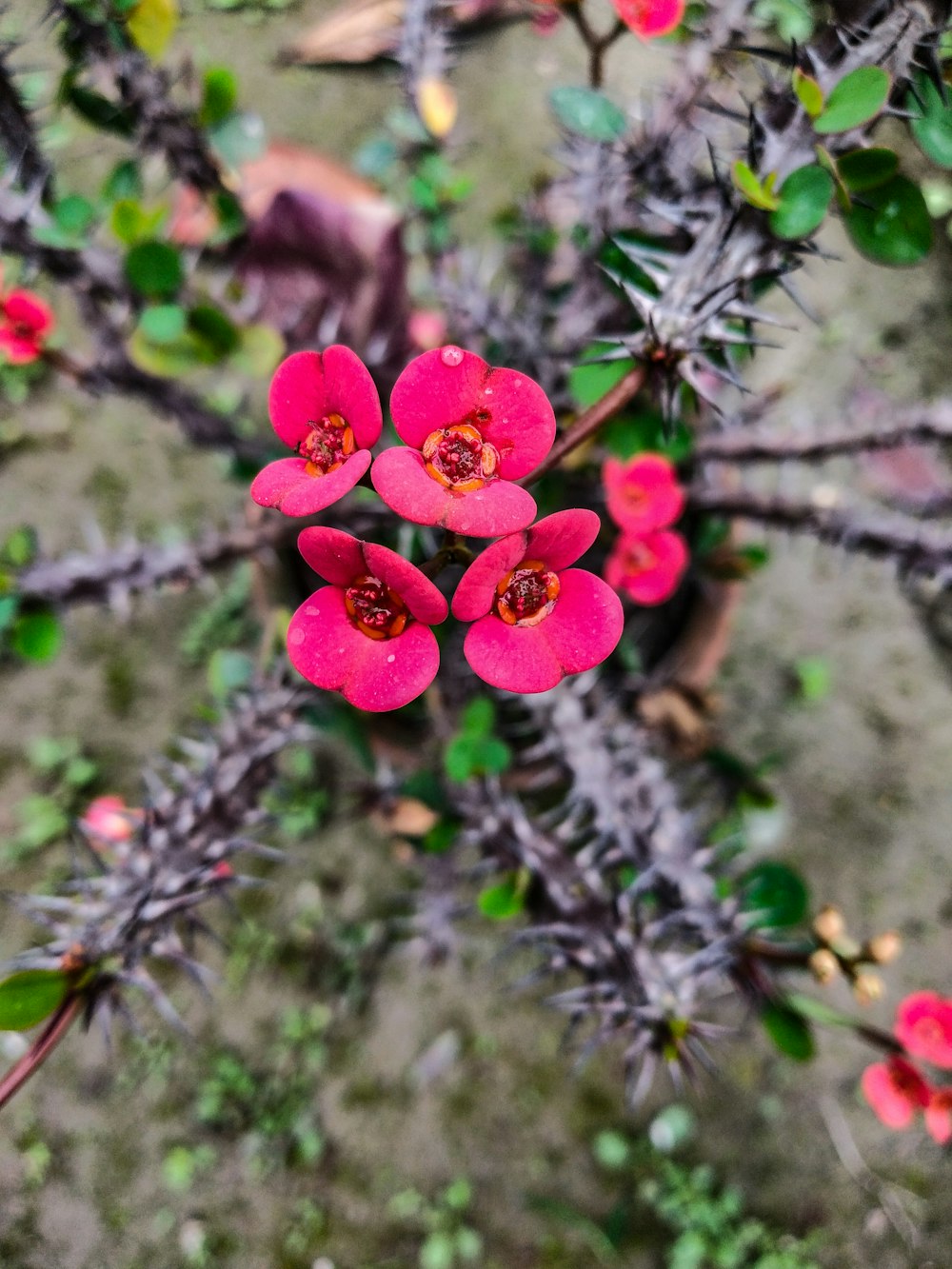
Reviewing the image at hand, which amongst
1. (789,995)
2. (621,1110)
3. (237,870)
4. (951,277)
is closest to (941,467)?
(951,277)

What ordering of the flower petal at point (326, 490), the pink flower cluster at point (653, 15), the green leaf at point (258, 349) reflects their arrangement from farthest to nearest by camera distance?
1. the green leaf at point (258, 349)
2. the pink flower cluster at point (653, 15)
3. the flower petal at point (326, 490)

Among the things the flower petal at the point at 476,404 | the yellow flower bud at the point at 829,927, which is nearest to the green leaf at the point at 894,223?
the flower petal at the point at 476,404

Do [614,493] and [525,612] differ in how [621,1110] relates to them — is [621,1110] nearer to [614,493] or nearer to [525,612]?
[614,493]

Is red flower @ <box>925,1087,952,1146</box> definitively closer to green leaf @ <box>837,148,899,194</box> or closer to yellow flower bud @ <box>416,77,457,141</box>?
green leaf @ <box>837,148,899,194</box>

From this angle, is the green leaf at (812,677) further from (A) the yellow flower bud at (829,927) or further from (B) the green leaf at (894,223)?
Answer: (B) the green leaf at (894,223)

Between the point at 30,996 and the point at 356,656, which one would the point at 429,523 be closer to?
the point at 356,656

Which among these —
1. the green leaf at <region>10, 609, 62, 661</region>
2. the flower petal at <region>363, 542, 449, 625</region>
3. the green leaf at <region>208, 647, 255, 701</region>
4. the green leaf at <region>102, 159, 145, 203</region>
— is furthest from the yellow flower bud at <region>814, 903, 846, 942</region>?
the green leaf at <region>102, 159, 145, 203</region>
